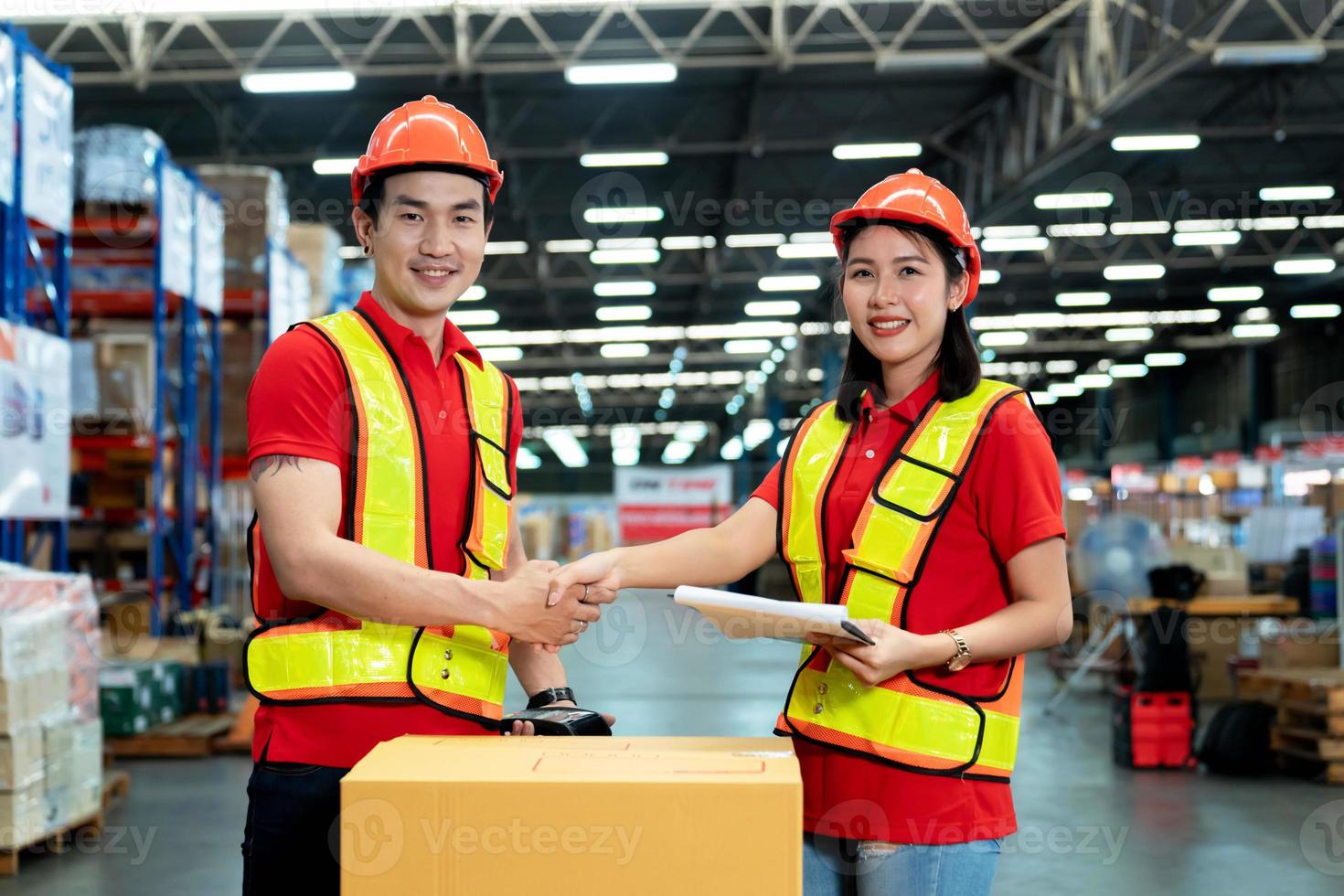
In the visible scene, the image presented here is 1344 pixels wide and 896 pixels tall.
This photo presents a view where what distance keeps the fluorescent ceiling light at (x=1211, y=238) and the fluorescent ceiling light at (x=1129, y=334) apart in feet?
28.6

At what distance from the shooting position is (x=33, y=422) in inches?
262

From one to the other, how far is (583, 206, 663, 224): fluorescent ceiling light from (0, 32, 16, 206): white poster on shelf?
1312 cm

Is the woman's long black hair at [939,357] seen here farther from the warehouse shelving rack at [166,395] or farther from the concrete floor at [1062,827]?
the warehouse shelving rack at [166,395]

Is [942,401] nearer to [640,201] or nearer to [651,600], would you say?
[640,201]

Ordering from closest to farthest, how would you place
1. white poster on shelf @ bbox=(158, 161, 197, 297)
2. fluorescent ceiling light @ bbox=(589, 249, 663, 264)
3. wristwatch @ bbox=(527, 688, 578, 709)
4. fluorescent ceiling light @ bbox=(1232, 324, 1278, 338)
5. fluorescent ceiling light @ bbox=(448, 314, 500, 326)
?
1. wristwatch @ bbox=(527, 688, 578, 709)
2. white poster on shelf @ bbox=(158, 161, 197, 297)
3. fluorescent ceiling light @ bbox=(589, 249, 663, 264)
4. fluorescent ceiling light @ bbox=(448, 314, 500, 326)
5. fluorescent ceiling light @ bbox=(1232, 324, 1278, 338)

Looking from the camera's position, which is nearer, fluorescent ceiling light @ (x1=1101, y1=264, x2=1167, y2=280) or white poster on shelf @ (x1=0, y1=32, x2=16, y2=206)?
white poster on shelf @ (x1=0, y1=32, x2=16, y2=206)

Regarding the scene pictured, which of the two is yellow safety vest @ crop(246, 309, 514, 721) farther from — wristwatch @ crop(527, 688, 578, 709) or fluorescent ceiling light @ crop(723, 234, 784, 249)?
fluorescent ceiling light @ crop(723, 234, 784, 249)

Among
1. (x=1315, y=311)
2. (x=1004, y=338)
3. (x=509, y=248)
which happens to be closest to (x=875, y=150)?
(x=509, y=248)

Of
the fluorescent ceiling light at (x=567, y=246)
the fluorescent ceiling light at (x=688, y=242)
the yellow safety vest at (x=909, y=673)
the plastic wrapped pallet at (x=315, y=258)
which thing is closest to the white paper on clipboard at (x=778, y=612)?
the yellow safety vest at (x=909, y=673)

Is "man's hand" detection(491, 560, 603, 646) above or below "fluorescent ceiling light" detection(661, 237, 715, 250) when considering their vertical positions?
below

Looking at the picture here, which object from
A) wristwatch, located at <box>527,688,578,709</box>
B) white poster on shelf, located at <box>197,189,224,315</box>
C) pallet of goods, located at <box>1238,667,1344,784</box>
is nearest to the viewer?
wristwatch, located at <box>527,688,578,709</box>

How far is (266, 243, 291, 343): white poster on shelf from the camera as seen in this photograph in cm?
1048

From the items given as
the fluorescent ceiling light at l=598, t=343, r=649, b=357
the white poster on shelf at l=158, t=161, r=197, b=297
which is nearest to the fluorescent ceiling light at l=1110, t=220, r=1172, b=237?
the fluorescent ceiling light at l=598, t=343, r=649, b=357

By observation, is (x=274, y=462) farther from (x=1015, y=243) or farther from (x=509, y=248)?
(x=1015, y=243)
